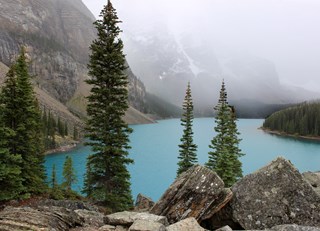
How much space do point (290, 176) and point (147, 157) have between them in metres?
98.8

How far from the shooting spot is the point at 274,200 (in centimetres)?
1267

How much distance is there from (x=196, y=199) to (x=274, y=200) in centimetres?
361

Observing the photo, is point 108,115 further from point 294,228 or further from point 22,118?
point 294,228

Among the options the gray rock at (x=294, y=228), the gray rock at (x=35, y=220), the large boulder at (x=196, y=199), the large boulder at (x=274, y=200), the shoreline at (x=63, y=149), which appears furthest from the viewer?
the shoreline at (x=63, y=149)

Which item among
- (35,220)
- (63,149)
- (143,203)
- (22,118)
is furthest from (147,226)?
(63,149)

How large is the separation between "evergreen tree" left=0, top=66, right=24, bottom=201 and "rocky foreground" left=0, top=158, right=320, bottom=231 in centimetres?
902

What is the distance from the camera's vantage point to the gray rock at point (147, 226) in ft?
32.7

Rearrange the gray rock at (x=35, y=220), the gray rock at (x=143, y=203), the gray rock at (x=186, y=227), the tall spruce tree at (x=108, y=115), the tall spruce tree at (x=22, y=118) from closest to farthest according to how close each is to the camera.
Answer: the gray rock at (x=35, y=220) < the gray rock at (x=186, y=227) < the tall spruce tree at (x=22, y=118) < the tall spruce tree at (x=108, y=115) < the gray rock at (x=143, y=203)

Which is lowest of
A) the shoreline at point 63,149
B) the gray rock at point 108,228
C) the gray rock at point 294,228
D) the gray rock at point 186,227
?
the shoreline at point 63,149

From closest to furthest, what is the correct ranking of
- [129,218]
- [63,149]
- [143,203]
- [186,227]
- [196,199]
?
[186,227] → [129,218] → [196,199] → [143,203] → [63,149]

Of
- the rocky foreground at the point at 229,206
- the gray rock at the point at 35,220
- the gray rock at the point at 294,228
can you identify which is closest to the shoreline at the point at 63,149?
the gray rock at the point at 35,220

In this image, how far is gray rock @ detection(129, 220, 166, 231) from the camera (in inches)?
392

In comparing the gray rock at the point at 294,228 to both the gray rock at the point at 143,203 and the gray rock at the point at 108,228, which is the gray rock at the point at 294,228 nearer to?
the gray rock at the point at 108,228

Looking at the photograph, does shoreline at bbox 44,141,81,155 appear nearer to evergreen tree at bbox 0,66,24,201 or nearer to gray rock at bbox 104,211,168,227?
evergreen tree at bbox 0,66,24,201
